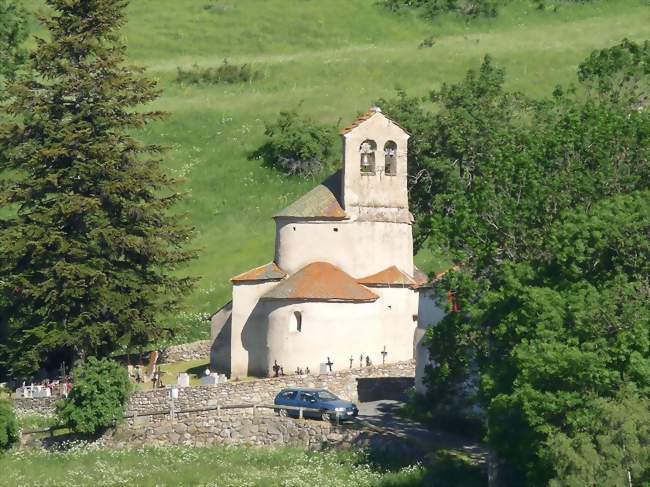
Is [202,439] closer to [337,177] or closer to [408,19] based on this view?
[337,177]

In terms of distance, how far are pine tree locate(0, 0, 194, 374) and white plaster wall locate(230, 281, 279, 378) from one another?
2167 millimetres

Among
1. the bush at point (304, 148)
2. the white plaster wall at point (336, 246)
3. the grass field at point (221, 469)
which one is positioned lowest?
the grass field at point (221, 469)

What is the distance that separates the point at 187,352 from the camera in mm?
74688

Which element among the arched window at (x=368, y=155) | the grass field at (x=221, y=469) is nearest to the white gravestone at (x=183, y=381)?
the grass field at (x=221, y=469)

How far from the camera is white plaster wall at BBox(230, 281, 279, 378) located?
6938cm

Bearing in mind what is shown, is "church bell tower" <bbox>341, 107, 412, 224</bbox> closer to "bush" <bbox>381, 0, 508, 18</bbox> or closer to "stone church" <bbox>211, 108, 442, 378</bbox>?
"stone church" <bbox>211, 108, 442, 378</bbox>

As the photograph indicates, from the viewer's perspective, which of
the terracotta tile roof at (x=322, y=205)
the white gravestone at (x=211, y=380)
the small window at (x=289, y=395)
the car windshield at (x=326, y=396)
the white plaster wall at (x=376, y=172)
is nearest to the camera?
the car windshield at (x=326, y=396)

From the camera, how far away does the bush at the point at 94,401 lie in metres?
60.6

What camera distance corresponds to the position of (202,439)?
5928 centimetres

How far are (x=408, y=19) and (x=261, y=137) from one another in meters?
29.1

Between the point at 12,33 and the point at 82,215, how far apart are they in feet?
161

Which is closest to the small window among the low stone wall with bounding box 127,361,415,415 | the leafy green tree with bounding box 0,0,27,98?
the low stone wall with bounding box 127,361,415,415

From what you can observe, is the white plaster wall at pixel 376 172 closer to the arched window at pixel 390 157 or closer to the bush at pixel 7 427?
the arched window at pixel 390 157

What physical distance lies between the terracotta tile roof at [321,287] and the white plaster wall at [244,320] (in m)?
1.17
